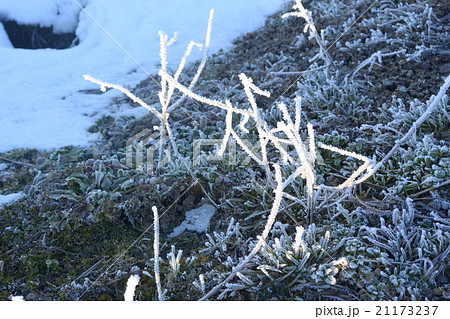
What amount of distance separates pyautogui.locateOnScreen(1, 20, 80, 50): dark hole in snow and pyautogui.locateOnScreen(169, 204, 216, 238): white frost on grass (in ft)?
18.7

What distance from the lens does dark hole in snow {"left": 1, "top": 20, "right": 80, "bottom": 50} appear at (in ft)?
24.9

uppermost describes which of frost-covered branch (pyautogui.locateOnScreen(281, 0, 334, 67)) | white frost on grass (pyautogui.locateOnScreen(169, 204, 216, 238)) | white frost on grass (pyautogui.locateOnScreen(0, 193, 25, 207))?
frost-covered branch (pyautogui.locateOnScreen(281, 0, 334, 67))

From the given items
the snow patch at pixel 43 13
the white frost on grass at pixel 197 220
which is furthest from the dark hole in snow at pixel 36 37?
the white frost on grass at pixel 197 220

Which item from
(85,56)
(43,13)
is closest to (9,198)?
(85,56)

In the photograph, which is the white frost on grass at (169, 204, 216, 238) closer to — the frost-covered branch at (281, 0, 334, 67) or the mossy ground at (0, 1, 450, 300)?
the mossy ground at (0, 1, 450, 300)

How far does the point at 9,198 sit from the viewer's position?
3646 mm

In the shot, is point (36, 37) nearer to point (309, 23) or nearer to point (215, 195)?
point (309, 23)

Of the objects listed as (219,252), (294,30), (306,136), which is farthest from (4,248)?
(294,30)

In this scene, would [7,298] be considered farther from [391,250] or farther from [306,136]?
[306,136]

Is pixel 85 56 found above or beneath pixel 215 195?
above

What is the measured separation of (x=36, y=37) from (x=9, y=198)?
5067 millimetres

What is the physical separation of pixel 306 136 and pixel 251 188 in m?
0.85

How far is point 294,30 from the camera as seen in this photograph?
5738 millimetres

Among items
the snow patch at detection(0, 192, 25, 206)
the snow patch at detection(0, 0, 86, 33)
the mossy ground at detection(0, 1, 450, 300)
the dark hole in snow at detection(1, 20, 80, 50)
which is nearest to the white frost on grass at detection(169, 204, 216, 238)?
the mossy ground at detection(0, 1, 450, 300)
